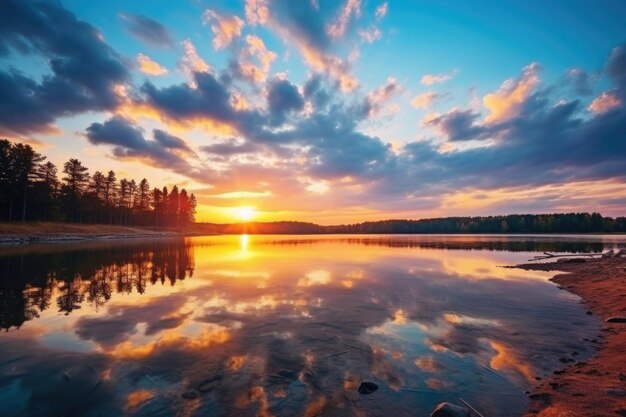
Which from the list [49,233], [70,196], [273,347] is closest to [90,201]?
[70,196]

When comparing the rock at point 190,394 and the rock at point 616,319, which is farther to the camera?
the rock at point 616,319

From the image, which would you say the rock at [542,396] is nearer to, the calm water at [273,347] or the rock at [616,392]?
the calm water at [273,347]

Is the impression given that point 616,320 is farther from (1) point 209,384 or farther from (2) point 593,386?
(1) point 209,384

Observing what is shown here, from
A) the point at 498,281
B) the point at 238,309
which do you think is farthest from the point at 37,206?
the point at 498,281

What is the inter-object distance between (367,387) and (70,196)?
115 metres

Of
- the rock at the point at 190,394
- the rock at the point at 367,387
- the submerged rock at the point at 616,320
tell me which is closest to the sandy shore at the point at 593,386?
the submerged rock at the point at 616,320

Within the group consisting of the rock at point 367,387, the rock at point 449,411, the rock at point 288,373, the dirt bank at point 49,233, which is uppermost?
the dirt bank at point 49,233

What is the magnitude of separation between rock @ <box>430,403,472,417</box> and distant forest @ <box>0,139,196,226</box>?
9569cm

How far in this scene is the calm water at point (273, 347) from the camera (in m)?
7.27

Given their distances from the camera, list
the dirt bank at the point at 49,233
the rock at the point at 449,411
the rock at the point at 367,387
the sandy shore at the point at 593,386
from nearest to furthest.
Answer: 1. the rock at the point at 449,411
2. the sandy shore at the point at 593,386
3. the rock at the point at 367,387
4. the dirt bank at the point at 49,233

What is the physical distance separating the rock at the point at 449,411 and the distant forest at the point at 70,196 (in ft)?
314

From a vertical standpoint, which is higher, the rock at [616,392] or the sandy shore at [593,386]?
the rock at [616,392]

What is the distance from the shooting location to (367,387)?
7832 mm

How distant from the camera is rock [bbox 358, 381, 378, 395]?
7703 mm
